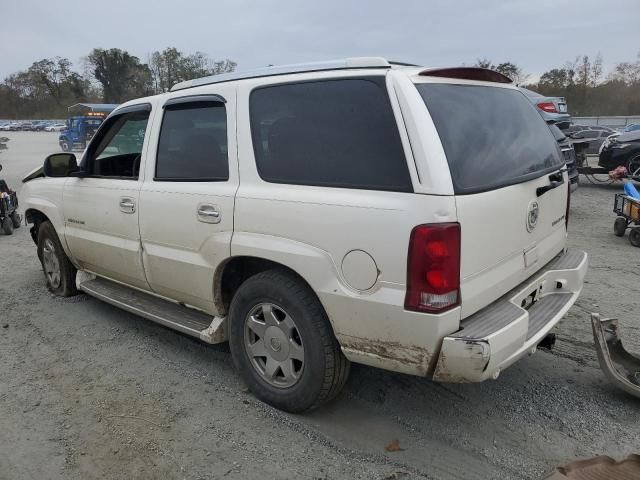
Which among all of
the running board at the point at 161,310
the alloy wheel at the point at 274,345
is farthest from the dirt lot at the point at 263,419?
the running board at the point at 161,310

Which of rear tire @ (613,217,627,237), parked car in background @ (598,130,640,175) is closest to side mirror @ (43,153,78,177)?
rear tire @ (613,217,627,237)

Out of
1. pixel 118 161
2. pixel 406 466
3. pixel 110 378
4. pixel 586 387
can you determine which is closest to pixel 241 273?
pixel 110 378

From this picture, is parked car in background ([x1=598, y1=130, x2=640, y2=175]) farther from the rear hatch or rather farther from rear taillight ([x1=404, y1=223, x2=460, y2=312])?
rear taillight ([x1=404, y1=223, x2=460, y2=312])

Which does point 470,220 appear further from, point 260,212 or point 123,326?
point 123,326

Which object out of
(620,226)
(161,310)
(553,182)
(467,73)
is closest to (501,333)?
(553,182)

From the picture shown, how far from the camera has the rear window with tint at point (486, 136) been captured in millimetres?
→ 2529

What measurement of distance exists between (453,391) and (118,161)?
342 centimetres

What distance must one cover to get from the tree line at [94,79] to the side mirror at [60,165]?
2391 inches

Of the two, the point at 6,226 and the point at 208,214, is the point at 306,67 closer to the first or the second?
the point at 208,214

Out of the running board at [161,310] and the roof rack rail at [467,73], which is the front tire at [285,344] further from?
the roof rack rail at [467,73]

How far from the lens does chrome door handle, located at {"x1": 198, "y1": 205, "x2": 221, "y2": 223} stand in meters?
3.16

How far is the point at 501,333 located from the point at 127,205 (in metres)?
2.81

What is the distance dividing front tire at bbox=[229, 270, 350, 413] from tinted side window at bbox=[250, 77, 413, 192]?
0.64 metres

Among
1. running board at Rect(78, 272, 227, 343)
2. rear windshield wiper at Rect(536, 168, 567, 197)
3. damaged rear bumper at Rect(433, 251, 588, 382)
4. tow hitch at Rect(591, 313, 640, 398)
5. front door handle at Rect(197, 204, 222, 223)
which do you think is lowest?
tow hitch at Rect(591, 313, 640, 398)
